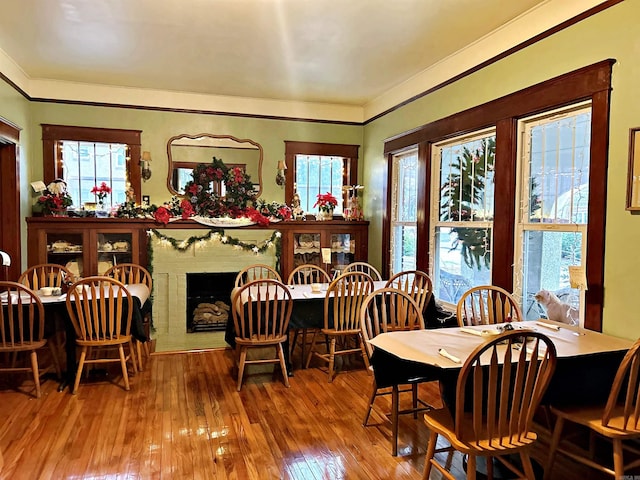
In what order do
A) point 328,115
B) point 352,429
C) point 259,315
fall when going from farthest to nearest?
point 328,115 → point 259,315 → point 352,429

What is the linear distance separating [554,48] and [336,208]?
11.2ft

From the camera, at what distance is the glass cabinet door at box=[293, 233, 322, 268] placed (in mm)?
5602

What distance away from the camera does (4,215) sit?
4477 mm

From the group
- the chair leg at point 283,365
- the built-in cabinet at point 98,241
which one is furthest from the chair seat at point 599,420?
the built-in cabinet at point 98,241

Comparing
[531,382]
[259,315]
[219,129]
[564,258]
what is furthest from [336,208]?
[531,382]

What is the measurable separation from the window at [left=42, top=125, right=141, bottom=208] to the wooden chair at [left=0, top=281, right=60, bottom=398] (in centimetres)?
178

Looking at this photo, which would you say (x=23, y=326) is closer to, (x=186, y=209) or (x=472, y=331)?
(x=186, y=209)

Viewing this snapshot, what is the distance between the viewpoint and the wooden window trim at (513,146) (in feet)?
8.95

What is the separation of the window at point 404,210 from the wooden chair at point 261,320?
69.3 inches

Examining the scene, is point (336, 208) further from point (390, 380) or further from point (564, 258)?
point (390, 380)

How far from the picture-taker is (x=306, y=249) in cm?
565

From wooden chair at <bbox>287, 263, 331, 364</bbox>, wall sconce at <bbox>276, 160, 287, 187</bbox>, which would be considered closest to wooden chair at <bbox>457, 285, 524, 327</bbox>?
wooden chair at <bbox>287, 263, 331, 364</bbox>

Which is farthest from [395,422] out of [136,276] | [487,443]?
[136,276]

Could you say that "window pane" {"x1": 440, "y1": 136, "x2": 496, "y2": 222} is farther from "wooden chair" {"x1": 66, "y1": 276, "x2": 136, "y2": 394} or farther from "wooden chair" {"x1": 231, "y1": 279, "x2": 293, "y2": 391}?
"wooden chair" {"x1": 66, "y1": 276, "x2": 136, "y2": 394}
